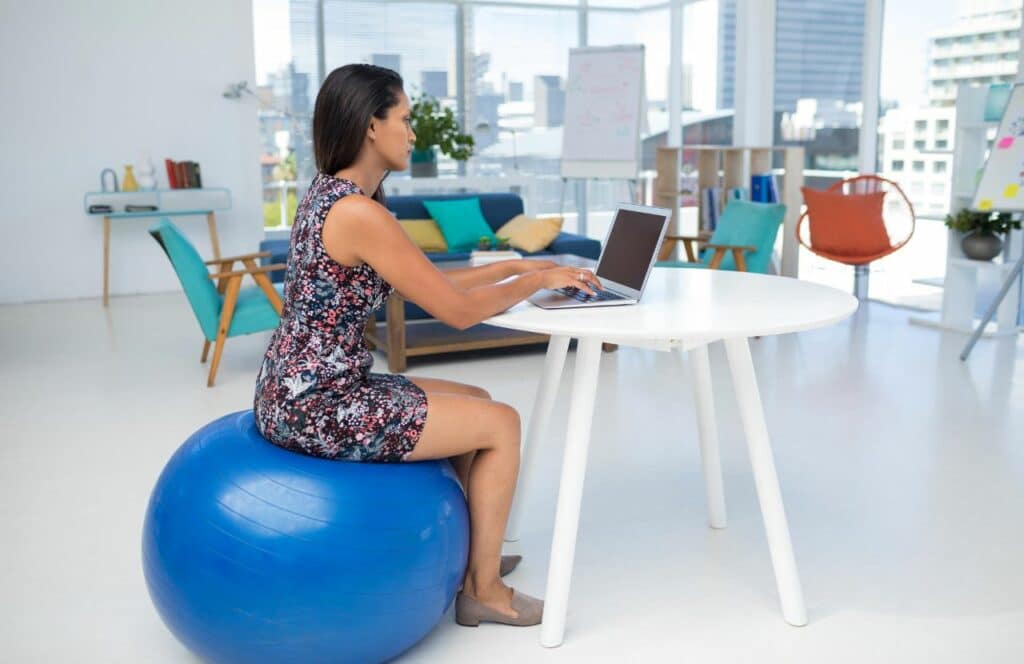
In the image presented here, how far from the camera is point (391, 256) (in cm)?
227

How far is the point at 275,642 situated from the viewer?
2.17 meters

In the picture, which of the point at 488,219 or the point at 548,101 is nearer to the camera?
the point at 488,219

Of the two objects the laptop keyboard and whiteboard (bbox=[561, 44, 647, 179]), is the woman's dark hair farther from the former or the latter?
whiteboard (bbox=[561, 44, 647, 179])

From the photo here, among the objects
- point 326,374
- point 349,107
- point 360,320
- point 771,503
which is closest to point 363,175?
point 349,107

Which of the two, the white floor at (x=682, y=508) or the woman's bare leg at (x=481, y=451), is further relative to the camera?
the white floor at (x=682, y=508)

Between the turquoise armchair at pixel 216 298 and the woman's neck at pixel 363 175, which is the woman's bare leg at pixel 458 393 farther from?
the turquoise armchair at pixel 216 298

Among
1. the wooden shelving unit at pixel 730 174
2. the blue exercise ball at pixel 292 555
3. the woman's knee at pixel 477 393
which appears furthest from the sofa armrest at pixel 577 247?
the blue exercise ball at pixel 292 555

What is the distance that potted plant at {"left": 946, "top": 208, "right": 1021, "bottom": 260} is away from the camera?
6.13 m

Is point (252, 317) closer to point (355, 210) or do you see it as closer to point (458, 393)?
point (458, 393)

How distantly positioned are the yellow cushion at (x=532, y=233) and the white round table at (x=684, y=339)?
3.89m

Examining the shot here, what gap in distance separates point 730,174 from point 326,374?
6.02 meters

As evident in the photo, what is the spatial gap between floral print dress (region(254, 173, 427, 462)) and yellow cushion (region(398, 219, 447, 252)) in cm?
444

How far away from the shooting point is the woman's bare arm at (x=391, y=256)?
7.40ft

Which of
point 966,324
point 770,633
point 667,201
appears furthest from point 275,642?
point 667,201
